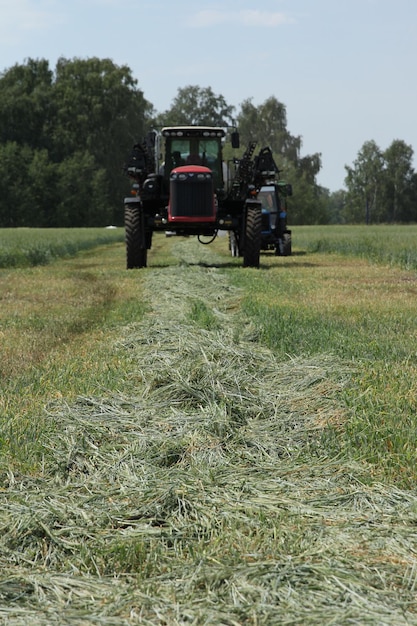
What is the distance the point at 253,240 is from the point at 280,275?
74.8 inches

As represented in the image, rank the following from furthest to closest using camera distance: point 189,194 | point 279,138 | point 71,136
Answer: point 279,138 → point 71,136 → point 189,194

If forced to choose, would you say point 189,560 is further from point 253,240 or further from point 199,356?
point 253,240

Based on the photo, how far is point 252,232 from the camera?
16141 mm

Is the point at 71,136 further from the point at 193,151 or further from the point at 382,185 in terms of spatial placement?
the point at 193,151

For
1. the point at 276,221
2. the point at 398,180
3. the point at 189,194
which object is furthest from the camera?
the point at 398,180

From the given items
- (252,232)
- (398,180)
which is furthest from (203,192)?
(398,180)

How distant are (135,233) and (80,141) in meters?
60.3

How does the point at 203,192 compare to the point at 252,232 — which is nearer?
the point at 203,192

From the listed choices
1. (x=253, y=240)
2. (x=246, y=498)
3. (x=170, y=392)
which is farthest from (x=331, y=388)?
(x=253, y=240)

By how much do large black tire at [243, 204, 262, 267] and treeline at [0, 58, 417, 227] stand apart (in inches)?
2067

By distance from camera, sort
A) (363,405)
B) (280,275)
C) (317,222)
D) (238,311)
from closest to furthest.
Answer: (363,405) < (238,311) < (280,275) < (317,222)

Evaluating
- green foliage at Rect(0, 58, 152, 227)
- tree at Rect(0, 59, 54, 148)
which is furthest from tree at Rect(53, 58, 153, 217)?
tree at Rect(0, 59, 54, 148)

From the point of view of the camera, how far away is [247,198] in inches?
666

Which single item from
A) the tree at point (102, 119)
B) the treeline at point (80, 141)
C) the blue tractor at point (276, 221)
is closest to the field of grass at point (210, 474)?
the blue tractor at point (276, 221)
